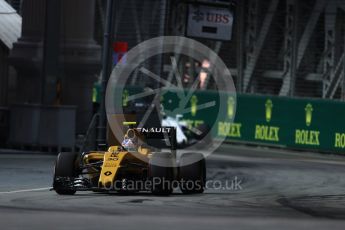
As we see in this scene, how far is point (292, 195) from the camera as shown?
18.9 meters

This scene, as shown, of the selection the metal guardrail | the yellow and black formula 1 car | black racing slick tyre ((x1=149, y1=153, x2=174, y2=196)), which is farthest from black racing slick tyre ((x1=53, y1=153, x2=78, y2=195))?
the metal guardrail

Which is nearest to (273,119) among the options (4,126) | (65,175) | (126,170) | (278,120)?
(278,120)

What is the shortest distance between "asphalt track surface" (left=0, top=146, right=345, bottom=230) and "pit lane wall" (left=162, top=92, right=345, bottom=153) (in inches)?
367

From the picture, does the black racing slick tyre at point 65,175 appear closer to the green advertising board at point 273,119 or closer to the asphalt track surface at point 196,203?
the asphalt track surface at point 196,203

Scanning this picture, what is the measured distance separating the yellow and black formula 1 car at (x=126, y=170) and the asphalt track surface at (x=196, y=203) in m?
0.23

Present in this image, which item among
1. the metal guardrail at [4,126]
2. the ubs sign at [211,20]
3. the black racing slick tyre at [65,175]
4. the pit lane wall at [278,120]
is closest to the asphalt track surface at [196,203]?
the black racing slick tyre at [65,175]

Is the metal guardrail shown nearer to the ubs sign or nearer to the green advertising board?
the ubs sign

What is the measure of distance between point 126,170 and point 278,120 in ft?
75.3

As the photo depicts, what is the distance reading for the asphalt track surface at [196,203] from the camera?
478 inches

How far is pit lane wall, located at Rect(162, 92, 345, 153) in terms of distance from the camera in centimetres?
3650

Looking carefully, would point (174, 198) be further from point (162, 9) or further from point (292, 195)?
point (162, 9)

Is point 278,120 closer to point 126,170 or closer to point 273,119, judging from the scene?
point 273,119

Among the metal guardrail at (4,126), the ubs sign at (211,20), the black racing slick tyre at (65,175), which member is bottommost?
the black racing slick tyre at (65,175)

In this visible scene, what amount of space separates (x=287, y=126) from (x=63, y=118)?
41.5 feet
